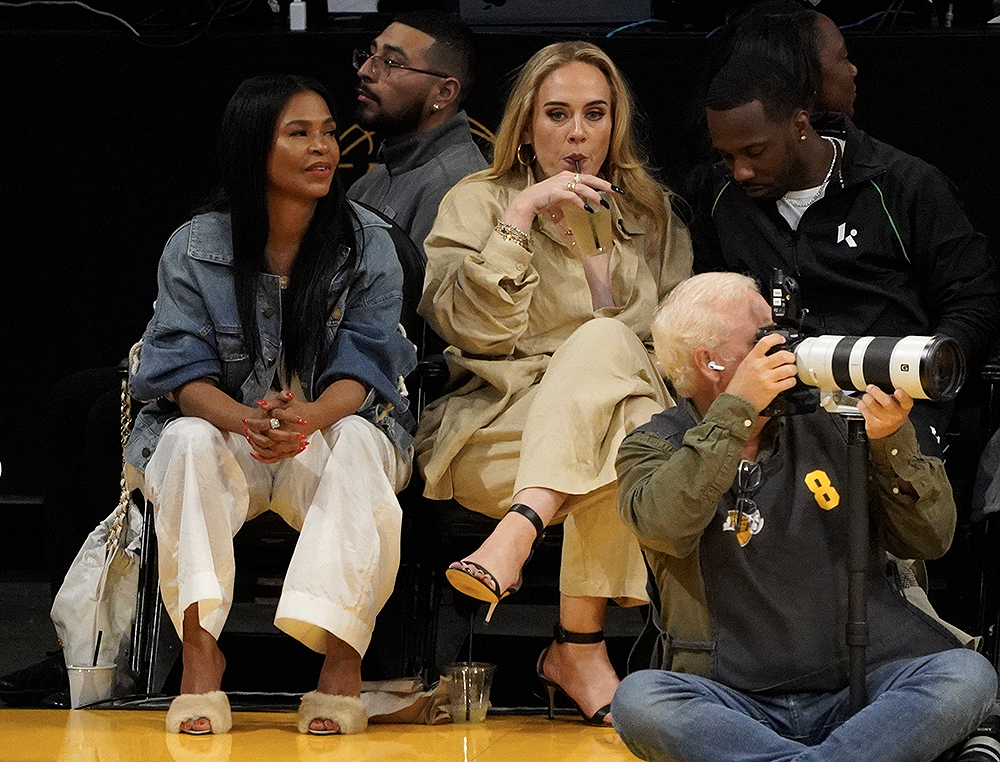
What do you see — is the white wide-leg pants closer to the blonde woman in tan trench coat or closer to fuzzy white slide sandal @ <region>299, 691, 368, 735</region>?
fuzzy white slide sandal @ <region>299, 691, 368, 735</region>

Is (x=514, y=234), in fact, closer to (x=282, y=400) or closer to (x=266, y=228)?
(x=266, y=228)

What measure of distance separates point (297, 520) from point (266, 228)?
0.61 meters

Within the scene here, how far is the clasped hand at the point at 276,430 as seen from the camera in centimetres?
310

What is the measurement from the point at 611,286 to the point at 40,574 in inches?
86.5

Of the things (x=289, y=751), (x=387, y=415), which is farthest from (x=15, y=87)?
(x=289, y=751)

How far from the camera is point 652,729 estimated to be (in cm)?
251

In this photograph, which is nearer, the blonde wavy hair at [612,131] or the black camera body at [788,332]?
the black camera body at [788,332]

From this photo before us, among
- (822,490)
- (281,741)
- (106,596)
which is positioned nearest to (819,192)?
(822,490)

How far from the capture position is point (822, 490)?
2562mm

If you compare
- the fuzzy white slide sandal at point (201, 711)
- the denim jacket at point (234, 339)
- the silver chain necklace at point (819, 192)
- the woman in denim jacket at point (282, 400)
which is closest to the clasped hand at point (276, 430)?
the woman in denim jacket at point (282, 400)

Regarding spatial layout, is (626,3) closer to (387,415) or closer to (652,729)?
(387,415)

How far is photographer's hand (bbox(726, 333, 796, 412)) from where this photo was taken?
97.3 inches

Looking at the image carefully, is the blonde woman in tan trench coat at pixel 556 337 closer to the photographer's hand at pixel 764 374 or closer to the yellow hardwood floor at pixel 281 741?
the yellow hardwood floor at pixel 281 741

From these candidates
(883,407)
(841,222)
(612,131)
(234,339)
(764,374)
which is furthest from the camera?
(612,131)
